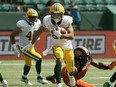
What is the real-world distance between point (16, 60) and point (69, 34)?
688 cm

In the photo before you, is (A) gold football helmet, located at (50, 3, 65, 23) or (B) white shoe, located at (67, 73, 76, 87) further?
(A) gold football helmet, located at (50, 3, 65, 23)

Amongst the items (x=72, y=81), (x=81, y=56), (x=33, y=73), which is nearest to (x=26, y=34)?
(x=33, y=73)

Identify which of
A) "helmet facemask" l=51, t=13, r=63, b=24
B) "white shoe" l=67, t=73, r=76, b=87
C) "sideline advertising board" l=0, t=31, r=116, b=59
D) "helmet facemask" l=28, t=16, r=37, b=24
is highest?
"helmet facemask" l=51, t=13, r=63, b=24

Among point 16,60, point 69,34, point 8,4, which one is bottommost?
point 16,60

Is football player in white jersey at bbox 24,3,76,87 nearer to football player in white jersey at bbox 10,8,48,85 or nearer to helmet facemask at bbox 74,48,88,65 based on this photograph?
helmet facemask at bbox 74,48,88,65

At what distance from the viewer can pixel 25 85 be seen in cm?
952

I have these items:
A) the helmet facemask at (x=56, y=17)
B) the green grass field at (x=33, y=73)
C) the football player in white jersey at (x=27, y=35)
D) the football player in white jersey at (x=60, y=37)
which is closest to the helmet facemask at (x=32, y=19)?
the football player in white jersey at (x=27, y=35)

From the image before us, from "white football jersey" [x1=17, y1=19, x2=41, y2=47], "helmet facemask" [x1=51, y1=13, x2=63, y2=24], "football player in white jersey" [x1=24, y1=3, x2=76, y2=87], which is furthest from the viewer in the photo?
"white football jersey" [x1=17, y1=19, x2=41, y2=47]

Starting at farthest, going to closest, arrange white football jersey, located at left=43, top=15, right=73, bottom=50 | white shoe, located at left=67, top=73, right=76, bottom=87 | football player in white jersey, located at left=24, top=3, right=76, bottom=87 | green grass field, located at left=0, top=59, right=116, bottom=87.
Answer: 1. green grass field, located at left=0, top=59, right=116, bottom=87
2. white football jersey, located at left=43, top=15, right=73, bottom=50
3. football player in white jersey, located at left=24, top=3, right=76, bottom=87
4. white shoe, located at left=67, top=73, right=76, bottom=87

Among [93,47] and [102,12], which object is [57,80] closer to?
[93,47]

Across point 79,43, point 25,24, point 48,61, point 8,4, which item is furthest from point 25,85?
point 8,4

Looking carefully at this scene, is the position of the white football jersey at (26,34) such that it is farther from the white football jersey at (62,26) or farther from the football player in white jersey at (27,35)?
the white football jersey at (62,26)

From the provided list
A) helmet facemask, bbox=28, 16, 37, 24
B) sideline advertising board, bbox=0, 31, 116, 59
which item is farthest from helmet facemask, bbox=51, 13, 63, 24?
sideline advertising board, bbox=0, 31, 116, 59

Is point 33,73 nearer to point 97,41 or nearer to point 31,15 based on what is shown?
point 31,15
